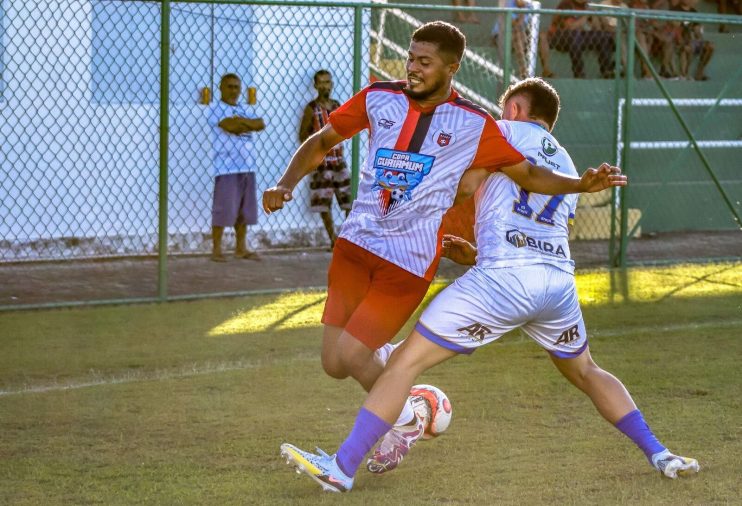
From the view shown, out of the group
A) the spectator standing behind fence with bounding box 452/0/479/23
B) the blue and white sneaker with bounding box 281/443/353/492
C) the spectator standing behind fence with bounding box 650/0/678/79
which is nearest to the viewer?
the blue and white sneaker with bounding box 281/443/353/492

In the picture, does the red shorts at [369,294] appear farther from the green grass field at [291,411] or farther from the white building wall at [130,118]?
the white building wall at [130,118]

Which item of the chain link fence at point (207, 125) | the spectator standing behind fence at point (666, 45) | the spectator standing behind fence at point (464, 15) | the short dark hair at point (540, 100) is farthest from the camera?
the spectator standing behind fence at point (666, 45)

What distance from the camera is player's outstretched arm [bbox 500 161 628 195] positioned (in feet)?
16.5

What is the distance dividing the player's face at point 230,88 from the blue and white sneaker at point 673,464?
801 cm

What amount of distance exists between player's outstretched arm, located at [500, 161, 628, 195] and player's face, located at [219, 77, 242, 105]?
A: 7572 millimetres

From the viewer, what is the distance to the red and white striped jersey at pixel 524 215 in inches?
203

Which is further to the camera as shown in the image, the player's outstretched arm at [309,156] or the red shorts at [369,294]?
the player's outstretched arm at [309,156]

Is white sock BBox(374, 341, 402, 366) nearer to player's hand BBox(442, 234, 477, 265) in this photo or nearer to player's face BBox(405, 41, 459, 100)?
player's hand BBox(442, 234, 477, 265)

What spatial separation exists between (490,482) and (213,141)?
7938 mm

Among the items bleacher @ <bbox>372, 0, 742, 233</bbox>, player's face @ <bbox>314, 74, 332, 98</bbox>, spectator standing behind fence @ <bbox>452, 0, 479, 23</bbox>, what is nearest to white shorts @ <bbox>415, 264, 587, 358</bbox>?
player's face @ <bbox>314, 74, 332, 98</bbox>

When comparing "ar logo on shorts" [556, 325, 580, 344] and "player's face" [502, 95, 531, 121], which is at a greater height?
"player's face" [502, 95, 531, 121]

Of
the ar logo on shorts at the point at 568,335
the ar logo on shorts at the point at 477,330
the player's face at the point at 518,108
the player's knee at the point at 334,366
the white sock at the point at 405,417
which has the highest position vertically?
the player's face at the point at 518,108

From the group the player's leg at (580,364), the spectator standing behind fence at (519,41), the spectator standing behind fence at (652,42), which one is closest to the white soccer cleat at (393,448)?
the player's leg at (580,364)

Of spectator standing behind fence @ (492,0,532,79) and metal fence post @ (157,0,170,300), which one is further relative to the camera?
spectator standing behind fence @ (492,0,532,79)
